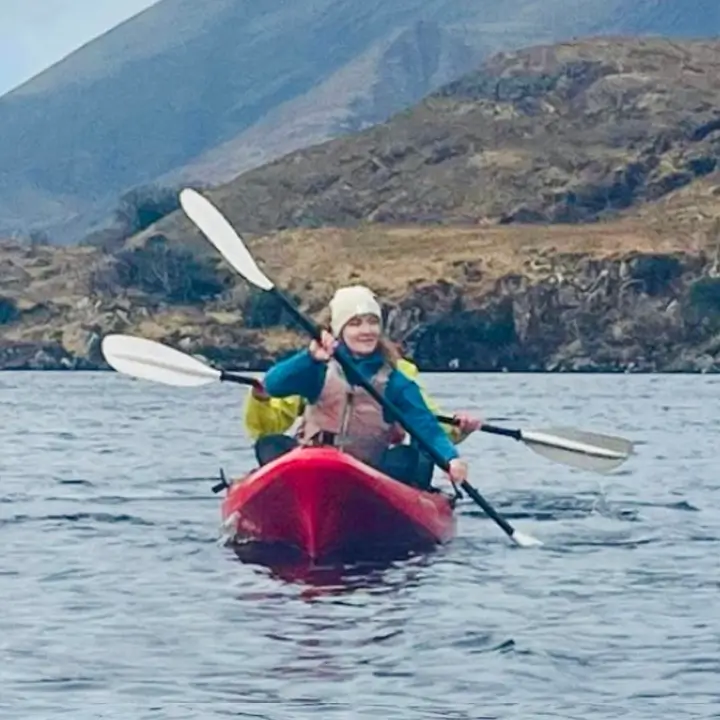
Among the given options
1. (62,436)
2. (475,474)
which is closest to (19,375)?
(62,436)

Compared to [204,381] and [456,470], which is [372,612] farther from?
[204,381]

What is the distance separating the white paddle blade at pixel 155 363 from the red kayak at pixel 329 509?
135cm

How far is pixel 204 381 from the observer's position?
24.4 meters

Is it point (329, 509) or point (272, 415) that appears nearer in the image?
point (329, 509)

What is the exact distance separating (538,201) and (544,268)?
82.7 feet

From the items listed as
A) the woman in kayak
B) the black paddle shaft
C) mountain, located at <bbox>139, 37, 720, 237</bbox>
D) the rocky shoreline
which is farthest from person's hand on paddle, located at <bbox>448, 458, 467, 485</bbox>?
mountain, located at <bbox>139, 37, 720, 237</bbox>

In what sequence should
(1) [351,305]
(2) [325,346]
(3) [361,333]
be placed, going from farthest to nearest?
(3) [361,333] → (1) [351,305] → (2) [325,346]

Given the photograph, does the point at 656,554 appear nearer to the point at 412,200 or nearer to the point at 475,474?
the point at 475,474

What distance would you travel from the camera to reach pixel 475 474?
119 ft

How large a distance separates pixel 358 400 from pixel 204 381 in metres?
2.23

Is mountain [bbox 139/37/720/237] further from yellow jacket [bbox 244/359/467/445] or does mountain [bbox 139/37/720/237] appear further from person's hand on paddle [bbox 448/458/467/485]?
person's hand on paddle [bbox 448/458/467/485]

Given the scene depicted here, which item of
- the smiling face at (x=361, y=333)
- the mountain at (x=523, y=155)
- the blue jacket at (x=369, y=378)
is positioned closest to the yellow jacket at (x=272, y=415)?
the blue jacket at (x=369, y=378)

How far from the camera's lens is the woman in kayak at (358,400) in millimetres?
21906

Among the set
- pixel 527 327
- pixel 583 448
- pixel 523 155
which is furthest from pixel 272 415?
pixel 523 155
